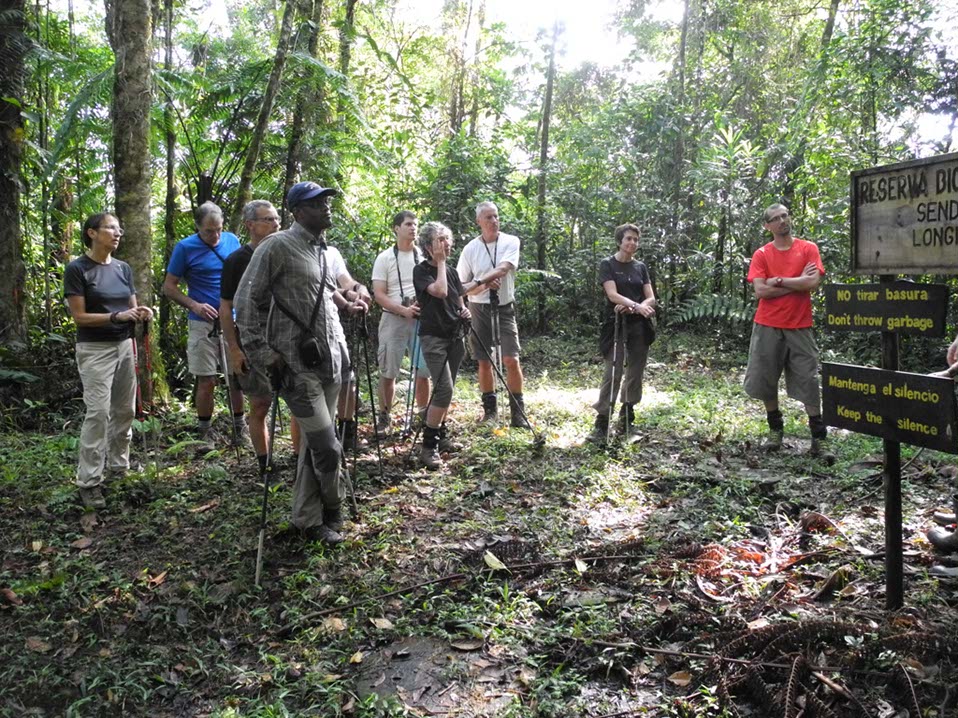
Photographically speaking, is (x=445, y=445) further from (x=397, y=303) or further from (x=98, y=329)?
(x=98, y=329)

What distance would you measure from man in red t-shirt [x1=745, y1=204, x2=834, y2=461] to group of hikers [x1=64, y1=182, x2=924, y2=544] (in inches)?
0.5

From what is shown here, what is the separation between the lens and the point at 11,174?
791cm

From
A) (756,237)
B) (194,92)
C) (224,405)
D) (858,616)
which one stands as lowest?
(858,616)

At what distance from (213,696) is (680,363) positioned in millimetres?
9622

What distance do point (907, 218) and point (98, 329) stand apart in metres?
5.29

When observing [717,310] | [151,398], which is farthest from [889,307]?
[717,310]

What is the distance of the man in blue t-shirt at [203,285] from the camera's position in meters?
6.41

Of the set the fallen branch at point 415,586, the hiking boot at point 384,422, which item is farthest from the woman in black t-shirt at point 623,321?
the fallen branch at point 415,586

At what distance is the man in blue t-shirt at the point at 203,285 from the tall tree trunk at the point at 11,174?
9.19 ft

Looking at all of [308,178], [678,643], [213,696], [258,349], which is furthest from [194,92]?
[678,643]

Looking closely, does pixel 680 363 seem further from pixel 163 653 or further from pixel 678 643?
pixel 163 653

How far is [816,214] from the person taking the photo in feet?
38.2

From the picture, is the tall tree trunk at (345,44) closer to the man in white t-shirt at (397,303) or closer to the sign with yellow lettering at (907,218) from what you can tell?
the man in white t-shirt at (397,303)

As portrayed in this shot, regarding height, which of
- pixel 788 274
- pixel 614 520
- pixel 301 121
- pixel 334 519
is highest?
pixel 301 121
